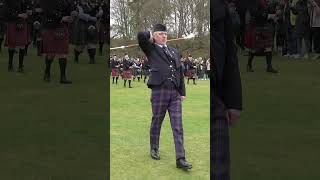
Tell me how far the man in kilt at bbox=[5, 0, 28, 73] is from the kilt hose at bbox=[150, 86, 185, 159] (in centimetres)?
71

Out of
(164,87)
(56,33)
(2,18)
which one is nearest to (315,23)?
(164,87)

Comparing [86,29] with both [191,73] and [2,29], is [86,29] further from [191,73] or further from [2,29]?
[2,29]

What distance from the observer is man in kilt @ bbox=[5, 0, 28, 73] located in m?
2.71

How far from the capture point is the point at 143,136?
279 cm

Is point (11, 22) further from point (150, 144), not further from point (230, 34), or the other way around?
point (230, 34)

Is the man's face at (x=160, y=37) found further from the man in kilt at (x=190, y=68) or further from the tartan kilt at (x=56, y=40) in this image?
the tartan kilt at (x=56, y=40)

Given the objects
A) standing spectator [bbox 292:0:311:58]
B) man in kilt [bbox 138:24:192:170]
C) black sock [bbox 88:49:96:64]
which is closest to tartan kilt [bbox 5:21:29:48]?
black sock [bbox 88:49:96:64]

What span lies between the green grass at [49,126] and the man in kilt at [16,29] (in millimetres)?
34

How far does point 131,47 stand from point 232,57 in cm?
41

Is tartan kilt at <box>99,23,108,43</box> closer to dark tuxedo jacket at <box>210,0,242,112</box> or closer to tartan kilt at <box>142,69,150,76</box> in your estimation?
tartan kilt at <box>142,69,150,76</box>

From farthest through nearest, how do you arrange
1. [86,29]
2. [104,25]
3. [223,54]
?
[86,29], [104,25], [223,54]

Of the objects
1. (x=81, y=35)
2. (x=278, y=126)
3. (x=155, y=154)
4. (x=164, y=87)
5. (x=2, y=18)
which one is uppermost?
(x=2, y=18)

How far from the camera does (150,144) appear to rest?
2.68 metres

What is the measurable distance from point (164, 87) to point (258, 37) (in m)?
0.58
